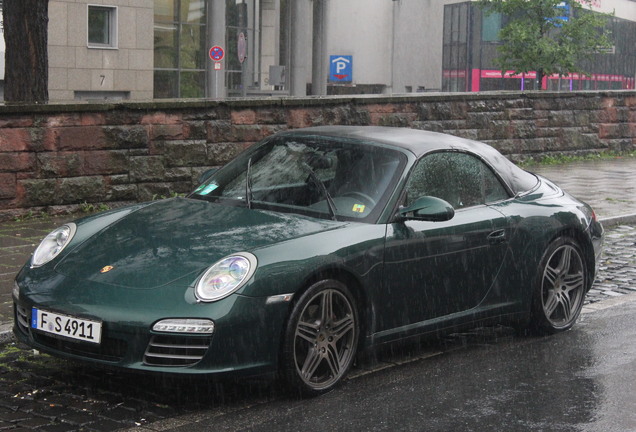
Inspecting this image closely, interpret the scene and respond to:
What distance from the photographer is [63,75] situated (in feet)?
101

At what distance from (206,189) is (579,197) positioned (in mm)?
8880

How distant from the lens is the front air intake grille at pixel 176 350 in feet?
16.7

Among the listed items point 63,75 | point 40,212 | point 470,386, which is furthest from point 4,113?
point 63,75

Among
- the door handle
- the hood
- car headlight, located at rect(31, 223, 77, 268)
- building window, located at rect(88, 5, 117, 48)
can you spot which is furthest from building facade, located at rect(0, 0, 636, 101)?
the door handle

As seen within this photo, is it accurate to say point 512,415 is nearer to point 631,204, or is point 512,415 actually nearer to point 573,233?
point 573,233

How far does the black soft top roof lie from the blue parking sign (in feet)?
136

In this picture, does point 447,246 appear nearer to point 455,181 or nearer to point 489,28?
point 455,181

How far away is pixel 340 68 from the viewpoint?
48.3 meters

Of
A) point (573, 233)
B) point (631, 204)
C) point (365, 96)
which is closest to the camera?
point (573, 233)

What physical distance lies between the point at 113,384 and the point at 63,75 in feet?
86.7

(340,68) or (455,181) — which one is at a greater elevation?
(340,68)

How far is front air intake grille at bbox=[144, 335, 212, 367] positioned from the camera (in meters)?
5.09

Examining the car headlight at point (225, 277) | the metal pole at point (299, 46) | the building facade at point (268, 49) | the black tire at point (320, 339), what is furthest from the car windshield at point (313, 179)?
the metal pole at point (299, 46)

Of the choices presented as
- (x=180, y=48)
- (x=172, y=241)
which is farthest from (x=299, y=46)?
(x=172, y=241)
